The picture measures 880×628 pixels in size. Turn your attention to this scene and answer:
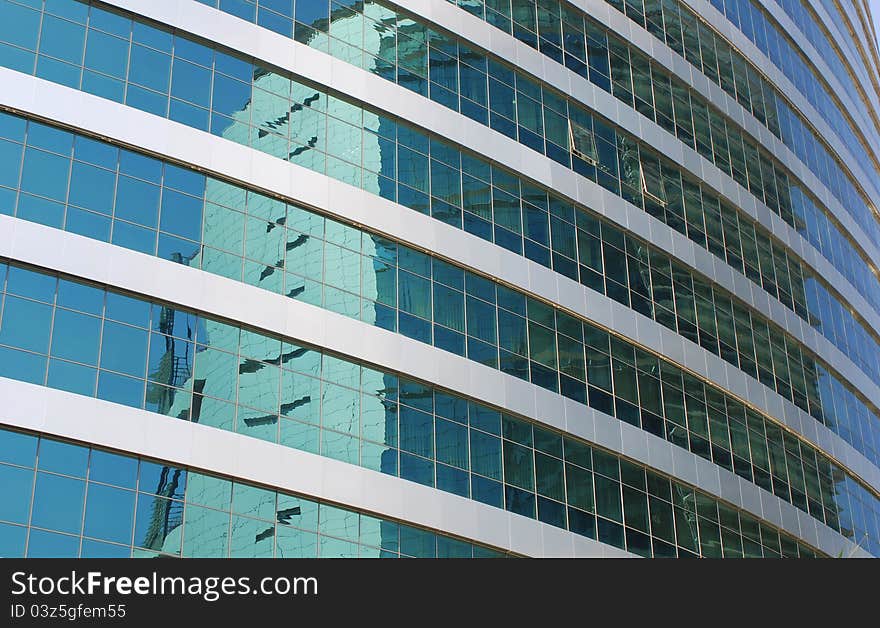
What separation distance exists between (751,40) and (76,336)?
3064cm

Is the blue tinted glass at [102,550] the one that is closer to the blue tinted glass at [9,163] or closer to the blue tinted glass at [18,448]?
the blue tinted glass at [18,448]

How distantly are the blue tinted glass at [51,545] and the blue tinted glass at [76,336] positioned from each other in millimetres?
4029

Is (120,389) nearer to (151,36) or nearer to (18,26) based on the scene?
(18,26)

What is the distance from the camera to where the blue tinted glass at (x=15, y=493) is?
3060cm

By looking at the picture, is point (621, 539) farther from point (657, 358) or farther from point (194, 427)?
point (194, 427)

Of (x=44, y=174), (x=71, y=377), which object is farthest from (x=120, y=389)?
(x=44, y=174)

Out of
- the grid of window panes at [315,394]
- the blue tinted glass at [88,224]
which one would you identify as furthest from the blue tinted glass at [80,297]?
the blue tinted glass at [88,224]

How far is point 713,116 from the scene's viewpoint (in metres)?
50.7

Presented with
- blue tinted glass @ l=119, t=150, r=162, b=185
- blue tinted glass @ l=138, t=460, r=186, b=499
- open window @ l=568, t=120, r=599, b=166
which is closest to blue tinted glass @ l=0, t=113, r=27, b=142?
blue tinted glass @ l=119, t=150, r=162, b=185

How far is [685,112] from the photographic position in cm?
4950

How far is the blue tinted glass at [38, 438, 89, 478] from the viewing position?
31.5 metres

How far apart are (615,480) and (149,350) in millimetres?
14077

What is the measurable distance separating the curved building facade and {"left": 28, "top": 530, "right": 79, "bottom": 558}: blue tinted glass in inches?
1.7

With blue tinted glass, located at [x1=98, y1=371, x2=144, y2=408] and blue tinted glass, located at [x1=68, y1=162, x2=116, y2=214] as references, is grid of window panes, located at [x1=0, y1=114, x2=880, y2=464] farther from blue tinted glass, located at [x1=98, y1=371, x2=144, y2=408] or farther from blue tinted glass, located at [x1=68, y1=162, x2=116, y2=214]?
blue tinted glass, located at [x1=98, y1=371, x2=144, y2=408]
